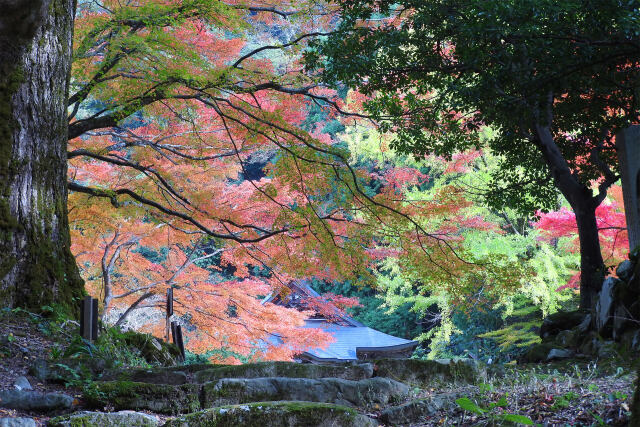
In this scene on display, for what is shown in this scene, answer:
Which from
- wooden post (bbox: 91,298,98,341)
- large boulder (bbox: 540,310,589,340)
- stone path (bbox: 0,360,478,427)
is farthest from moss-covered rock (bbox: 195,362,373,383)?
Result: large boulder (bbox: 540,310,589,340)

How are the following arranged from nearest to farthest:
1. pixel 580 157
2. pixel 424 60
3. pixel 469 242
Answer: pixel 424 60, pixel 580 157, pixel 469 242

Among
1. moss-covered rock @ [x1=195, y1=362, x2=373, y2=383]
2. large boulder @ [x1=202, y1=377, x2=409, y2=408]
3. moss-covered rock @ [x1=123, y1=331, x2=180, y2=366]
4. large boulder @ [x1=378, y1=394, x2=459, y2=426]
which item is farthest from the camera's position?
moss-covered rock @ [x1=123, y1=331, x2=180, y2=366]

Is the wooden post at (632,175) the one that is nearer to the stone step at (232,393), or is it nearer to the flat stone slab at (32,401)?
Result: the stone step at (232,393)

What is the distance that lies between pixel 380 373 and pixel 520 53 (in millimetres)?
3719

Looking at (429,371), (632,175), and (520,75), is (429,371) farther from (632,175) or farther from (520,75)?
(520,75)

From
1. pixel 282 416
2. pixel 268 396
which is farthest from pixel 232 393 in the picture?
pixel 282 416

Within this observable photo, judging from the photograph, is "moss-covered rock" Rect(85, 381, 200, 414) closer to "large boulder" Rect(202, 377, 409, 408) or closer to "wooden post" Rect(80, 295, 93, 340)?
"large boulder" Rect(202, 377, 409, 408)

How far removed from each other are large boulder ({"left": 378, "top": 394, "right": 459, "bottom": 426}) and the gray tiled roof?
1153 cm

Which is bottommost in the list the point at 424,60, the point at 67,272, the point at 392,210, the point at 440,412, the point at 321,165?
the point at 440,412

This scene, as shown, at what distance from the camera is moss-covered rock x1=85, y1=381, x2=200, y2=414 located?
2926mm

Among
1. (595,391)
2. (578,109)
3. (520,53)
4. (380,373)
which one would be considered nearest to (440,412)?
(595,391)

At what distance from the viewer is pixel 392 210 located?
6480mm

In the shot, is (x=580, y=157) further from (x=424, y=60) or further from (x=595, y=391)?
(x=595, y=391)

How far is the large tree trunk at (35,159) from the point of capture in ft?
14.0
